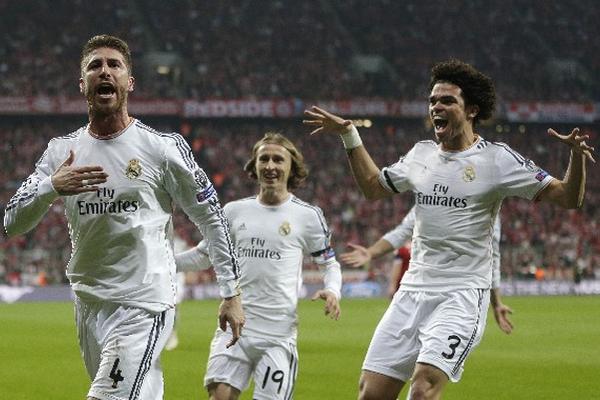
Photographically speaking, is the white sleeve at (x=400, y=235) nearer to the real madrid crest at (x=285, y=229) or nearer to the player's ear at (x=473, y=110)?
the real madrid crest at (x=285, y=229)

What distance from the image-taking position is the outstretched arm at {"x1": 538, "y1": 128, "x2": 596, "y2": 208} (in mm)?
6457

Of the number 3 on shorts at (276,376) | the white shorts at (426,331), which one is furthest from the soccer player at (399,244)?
the number 3 on shorts at (276,376)

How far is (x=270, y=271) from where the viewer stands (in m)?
7.67

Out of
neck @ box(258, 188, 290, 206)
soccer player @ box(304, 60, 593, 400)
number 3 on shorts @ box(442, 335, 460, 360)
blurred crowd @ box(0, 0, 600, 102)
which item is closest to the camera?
number 3 on shorts @ box(442, 335, 460, 360)

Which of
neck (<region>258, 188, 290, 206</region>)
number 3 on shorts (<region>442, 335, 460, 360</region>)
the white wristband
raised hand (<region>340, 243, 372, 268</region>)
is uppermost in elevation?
the white wristband

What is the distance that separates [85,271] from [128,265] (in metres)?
0.23

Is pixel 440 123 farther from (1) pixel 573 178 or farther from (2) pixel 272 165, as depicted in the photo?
(2) pixel 272 165

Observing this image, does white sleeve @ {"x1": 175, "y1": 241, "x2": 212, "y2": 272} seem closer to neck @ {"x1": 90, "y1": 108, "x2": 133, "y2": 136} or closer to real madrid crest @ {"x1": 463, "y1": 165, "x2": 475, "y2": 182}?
real madrid crest @ {"x1": 463, "y1": 165, "x2": 475, "y2": 182}

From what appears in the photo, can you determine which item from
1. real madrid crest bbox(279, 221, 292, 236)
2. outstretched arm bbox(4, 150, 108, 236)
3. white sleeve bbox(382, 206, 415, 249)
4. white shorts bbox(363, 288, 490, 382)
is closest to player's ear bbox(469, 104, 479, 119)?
white shorts bbox(363, 288, 490, 382)

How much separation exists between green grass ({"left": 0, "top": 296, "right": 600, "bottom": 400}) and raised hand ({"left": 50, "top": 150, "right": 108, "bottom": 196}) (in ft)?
20.9

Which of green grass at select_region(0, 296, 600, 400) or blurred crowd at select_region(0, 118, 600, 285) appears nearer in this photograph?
green grass at select_region(0, 296, 600, 400)

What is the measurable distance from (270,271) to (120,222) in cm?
249

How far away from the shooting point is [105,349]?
17.2ft

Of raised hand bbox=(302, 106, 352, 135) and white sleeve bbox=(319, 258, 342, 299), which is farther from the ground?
raised hand bbox=(302, 106, 352, 135)
